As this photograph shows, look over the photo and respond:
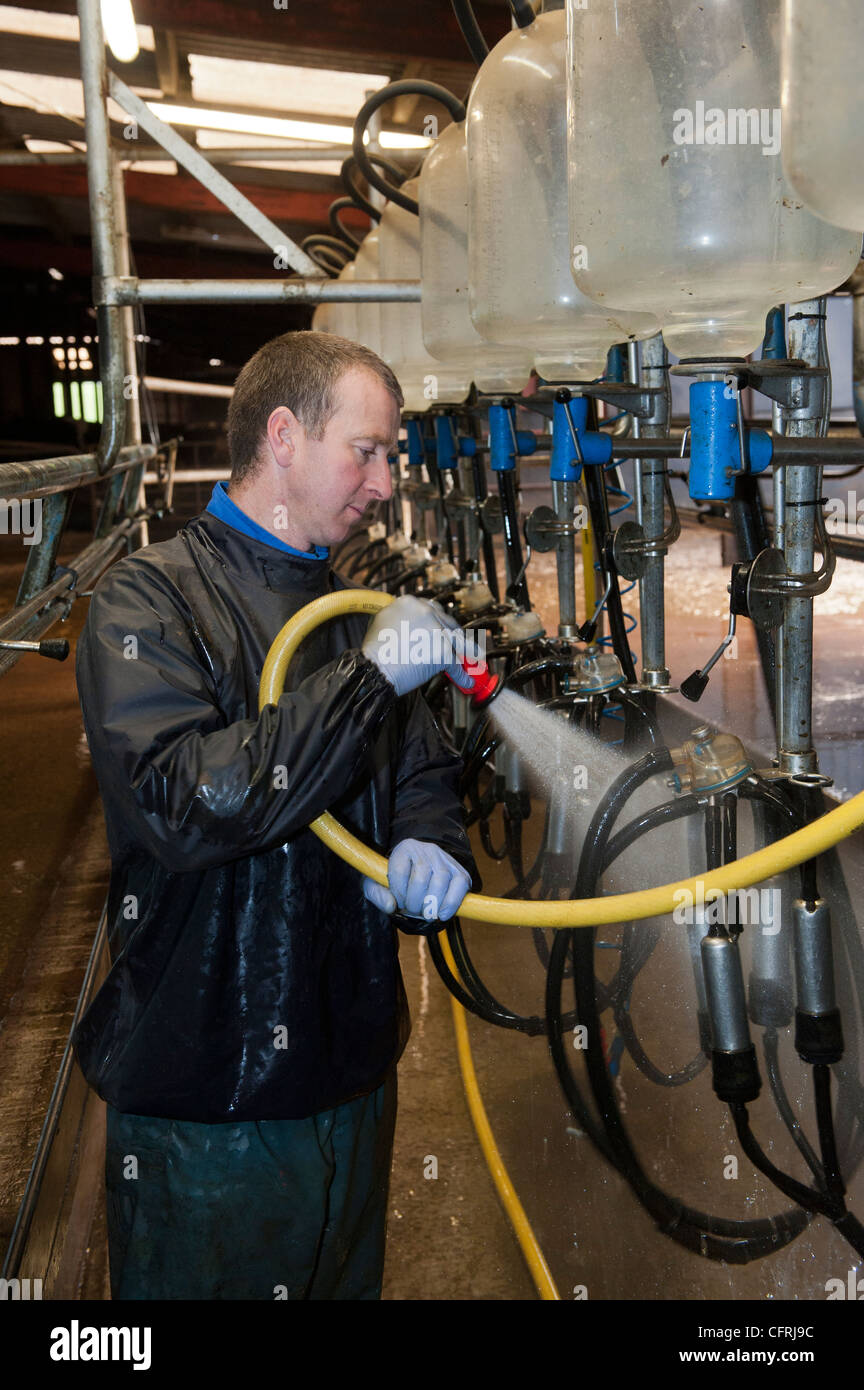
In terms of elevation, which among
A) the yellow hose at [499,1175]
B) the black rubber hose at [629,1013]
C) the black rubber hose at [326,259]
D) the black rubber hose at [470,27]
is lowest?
the yellow hose at [499,1175]

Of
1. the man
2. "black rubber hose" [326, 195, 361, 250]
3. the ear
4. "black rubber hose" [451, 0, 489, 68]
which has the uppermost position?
"black rubber hose" [326, 195, 361, 250]

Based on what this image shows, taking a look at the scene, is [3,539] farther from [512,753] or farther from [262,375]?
[262,375]

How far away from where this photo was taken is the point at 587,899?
1096 millimetres

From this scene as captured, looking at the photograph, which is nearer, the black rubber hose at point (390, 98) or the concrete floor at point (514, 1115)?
A: the concrete floor at point (514, 1115)

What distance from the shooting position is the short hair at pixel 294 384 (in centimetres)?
122

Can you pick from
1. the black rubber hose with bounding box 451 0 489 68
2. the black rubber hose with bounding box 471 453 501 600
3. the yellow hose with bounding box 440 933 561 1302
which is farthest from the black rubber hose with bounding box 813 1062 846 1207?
the black rubber hose with bounding box 471 453 501 600

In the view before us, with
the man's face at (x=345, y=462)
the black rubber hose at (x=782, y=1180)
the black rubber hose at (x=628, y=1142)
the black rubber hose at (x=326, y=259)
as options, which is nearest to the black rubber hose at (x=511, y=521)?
the black rubber hose at (x=628, y=1142)

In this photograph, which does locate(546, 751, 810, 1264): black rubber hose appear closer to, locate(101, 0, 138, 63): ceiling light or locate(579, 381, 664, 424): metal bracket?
locate(579, 381, 664, 424): metal bracket

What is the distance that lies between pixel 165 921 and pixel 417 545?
2866 mm

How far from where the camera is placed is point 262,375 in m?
1.25

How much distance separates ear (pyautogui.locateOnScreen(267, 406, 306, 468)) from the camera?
122cm

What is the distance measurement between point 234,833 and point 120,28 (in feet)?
8.66

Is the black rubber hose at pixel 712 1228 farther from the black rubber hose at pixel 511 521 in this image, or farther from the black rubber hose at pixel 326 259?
the black rubber hose at pixel 326 259

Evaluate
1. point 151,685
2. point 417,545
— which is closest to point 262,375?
point 151,685
